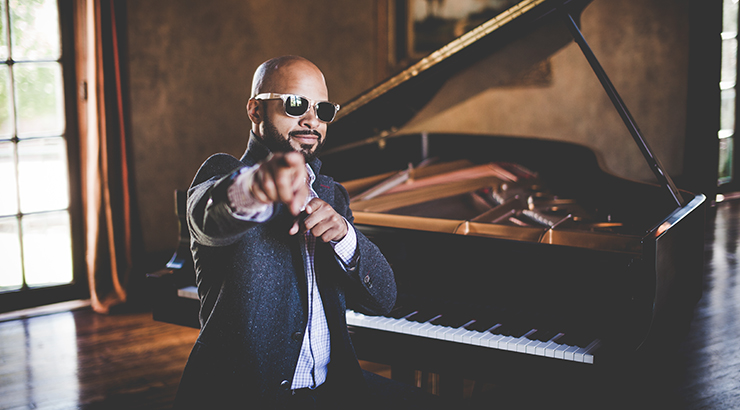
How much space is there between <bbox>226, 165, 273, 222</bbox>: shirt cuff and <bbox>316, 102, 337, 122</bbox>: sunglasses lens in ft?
0.96

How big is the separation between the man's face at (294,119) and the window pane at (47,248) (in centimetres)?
346

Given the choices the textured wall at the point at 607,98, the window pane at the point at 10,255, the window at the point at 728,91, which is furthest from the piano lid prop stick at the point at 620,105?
the window at the point at 728,91

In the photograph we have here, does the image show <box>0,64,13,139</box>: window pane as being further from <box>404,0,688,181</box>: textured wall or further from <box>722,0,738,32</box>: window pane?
<box>722,0,738,32</box>: window pane

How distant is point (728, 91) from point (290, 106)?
740 cm

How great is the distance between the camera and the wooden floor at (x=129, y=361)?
2770mm

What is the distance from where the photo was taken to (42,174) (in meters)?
4.07

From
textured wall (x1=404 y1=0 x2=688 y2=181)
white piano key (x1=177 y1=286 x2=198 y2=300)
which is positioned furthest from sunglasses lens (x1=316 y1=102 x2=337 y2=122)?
textured wall (x1=404 y1=0 x2=688 y2=181)

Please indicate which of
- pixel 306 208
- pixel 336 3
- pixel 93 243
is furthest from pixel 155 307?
pixel 336 3

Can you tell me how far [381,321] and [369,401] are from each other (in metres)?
0.51

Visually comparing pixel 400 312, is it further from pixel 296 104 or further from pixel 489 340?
pixel 296 104

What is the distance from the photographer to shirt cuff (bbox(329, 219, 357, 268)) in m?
1.20

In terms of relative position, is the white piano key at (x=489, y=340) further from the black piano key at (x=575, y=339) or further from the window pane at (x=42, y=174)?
the window pane at (x=42, y=174)

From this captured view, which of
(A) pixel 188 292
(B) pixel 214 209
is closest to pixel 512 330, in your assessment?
(B) pixel 214 209

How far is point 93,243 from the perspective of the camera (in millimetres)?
4027
